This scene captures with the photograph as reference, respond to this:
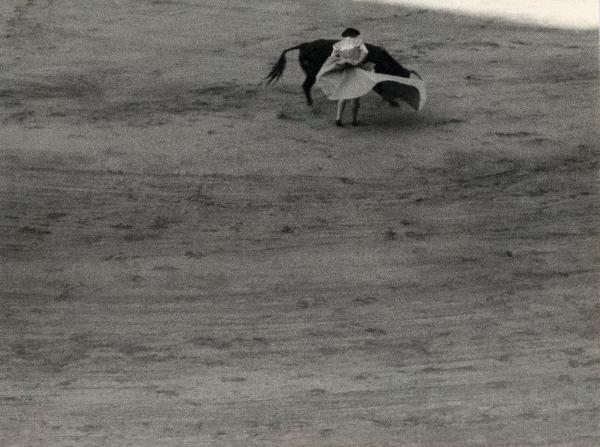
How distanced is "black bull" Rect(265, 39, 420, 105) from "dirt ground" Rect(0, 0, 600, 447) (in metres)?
0.14

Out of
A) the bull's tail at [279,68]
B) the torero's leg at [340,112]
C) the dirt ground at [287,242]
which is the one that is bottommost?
the dirt ground at [287,242]

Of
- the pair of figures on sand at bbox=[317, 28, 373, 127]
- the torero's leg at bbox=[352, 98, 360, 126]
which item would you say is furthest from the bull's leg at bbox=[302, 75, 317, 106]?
the torero's leg at bbox=[352, 98, 360, 126]

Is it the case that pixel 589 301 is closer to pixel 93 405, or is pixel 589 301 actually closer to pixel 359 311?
pixel 359 311

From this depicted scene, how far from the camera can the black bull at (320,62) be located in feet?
20.2

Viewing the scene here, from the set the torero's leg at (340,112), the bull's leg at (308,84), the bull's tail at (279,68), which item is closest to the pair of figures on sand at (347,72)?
the torero's leg at (340,112)

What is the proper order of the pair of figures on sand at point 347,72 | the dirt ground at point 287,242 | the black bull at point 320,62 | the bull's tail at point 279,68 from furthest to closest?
the bull's tail at point 279,68, the black bull at point 320,62, the pair of figures on sand at point 347,72, the dirt ground at point 287,242

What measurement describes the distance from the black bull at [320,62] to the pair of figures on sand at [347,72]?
0.06 meters

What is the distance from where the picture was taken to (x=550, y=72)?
684cm

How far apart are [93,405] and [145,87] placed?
282 centimetres

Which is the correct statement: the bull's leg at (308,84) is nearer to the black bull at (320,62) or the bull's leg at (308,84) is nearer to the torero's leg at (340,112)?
the black bull at (320,62)

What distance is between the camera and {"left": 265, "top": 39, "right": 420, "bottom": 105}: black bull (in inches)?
242

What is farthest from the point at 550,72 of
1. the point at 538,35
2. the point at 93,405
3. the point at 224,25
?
the point at 93,405

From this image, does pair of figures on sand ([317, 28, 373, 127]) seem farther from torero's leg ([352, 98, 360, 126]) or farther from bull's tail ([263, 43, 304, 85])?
bull's tail ([263, 43, 304, 85])

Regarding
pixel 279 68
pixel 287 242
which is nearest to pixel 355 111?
pixel 279 68
